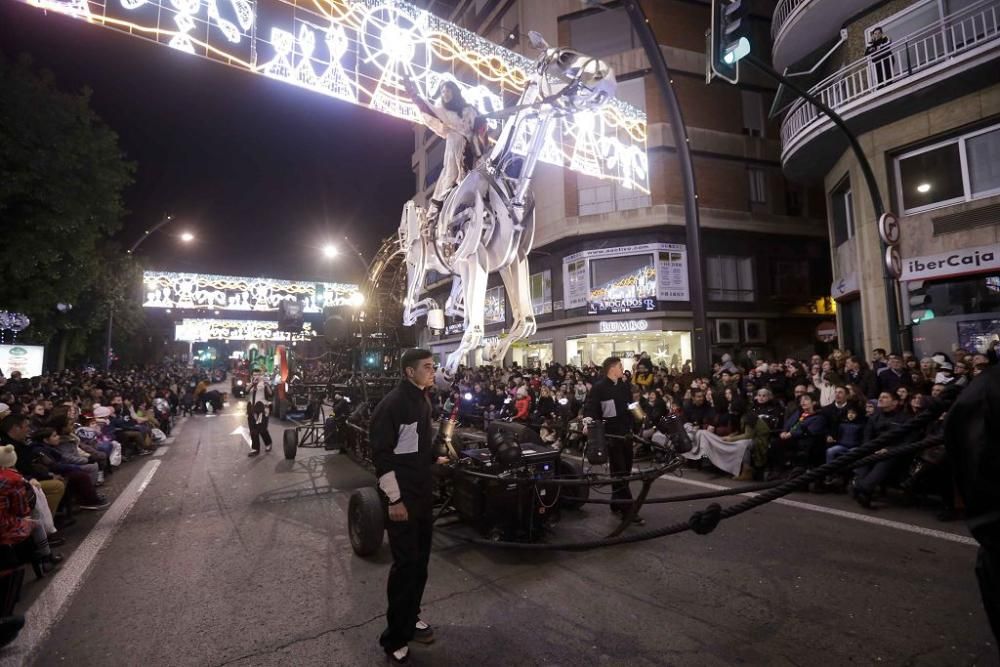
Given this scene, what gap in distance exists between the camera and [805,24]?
14438 mm

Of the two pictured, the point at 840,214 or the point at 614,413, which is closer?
the point at 614,413

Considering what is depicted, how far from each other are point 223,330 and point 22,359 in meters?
25.3

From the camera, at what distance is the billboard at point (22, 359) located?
1698cm

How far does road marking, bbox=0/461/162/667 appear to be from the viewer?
3.35 meters

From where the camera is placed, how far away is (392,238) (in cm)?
965

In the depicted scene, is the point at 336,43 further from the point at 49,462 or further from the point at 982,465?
the point at 982,465

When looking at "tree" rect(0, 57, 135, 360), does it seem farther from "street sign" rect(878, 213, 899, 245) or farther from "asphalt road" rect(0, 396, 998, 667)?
"street sign" rect(878, 213, 899, 245)

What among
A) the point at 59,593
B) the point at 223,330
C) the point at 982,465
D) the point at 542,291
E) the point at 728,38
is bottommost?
the point at 59,593

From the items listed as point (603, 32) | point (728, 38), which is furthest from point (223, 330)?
point (728, 38)

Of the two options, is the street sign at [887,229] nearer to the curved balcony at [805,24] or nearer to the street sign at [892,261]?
the street sign at [892,261]

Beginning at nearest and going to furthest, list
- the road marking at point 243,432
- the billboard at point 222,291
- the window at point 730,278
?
the road marking at point 243,432
the window at point 730,278
the billboard at point 222,291

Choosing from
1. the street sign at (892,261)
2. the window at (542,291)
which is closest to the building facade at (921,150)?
the street sign at (892,261)

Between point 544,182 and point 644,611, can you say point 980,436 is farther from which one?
point 544,182

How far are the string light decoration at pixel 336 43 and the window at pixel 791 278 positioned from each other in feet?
56.4
